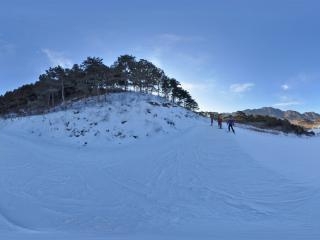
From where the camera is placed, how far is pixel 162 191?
1617 cm

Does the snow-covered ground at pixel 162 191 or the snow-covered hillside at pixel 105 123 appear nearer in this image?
the snow-covered ground at pixel 162 191

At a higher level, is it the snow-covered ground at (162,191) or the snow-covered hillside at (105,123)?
the snow-covered hillside at (105,123)

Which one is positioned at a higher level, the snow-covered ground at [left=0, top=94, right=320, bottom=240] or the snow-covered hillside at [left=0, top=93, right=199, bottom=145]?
the snow-covered hillside at [left=0, top=93, right=199, bottom=145]

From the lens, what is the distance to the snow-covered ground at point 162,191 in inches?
436

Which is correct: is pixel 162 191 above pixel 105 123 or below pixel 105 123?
below

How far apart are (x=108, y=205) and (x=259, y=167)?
9000mm

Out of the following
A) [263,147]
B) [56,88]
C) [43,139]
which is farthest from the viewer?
[56,88]

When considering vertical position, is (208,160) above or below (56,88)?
below

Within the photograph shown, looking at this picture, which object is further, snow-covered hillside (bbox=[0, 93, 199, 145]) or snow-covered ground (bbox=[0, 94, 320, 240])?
snow-covered hillside (bbox=[0, 93, 199, 145])

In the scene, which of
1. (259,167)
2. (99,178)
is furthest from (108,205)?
(259,167)

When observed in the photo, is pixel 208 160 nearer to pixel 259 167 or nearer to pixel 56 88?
pixel 259 167

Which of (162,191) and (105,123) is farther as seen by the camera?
(105,123)

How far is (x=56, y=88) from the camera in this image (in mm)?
58500

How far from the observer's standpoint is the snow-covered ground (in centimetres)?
1108
